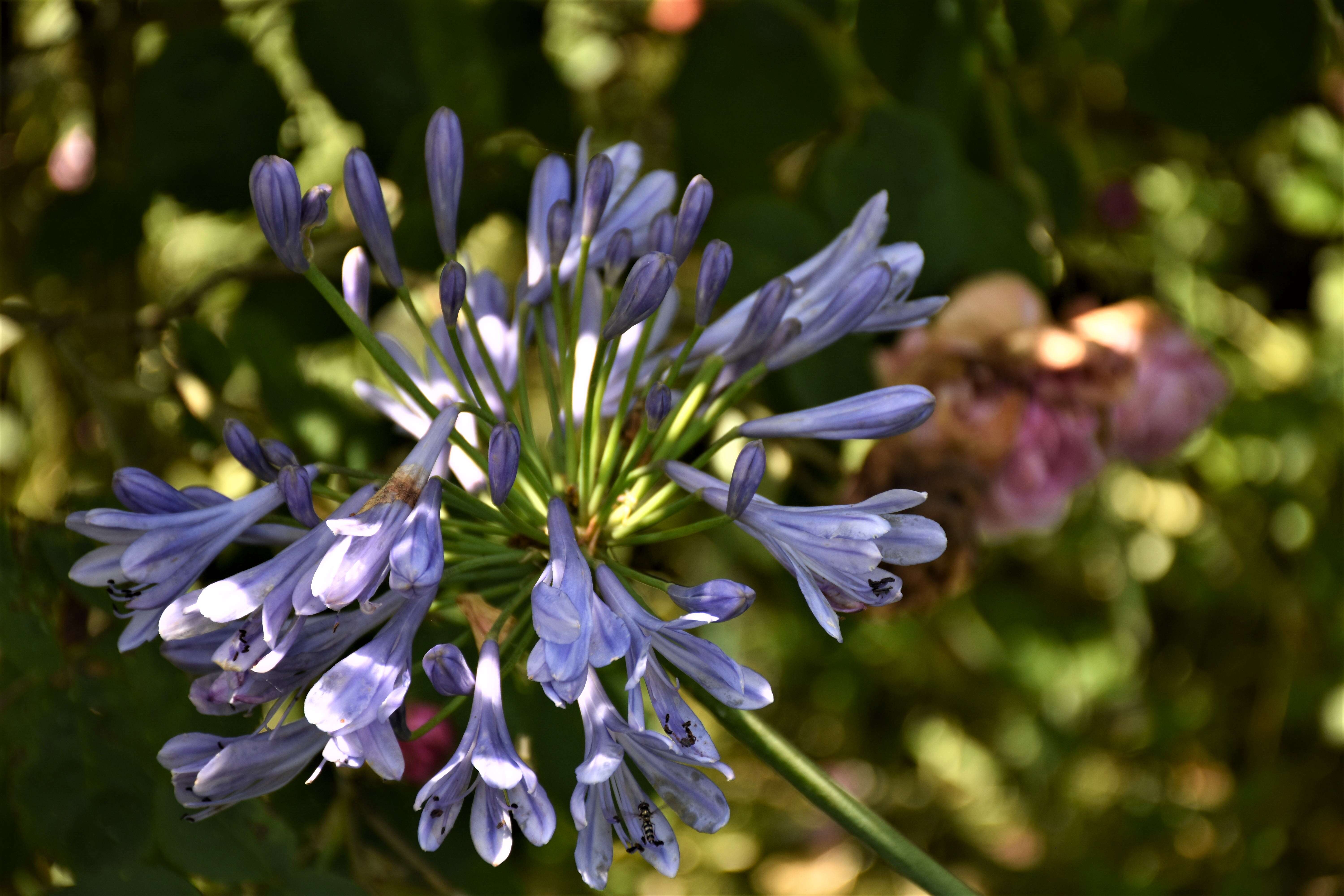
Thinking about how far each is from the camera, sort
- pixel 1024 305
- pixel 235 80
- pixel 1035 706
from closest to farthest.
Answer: pixel 1024 305
pixel 235 80
pixel 1035 706

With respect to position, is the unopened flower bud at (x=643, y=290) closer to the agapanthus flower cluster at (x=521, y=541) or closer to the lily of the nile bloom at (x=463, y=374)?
the agapanthus flower cluster at (x=521, y=541)

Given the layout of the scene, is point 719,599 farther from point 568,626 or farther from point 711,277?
point 711,277

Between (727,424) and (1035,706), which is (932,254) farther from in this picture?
(1035,706)

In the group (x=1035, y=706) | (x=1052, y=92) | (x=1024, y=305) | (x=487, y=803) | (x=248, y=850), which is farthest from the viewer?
(x=1035, y=706)

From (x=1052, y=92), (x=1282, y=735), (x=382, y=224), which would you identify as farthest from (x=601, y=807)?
(x=1282, y=735)

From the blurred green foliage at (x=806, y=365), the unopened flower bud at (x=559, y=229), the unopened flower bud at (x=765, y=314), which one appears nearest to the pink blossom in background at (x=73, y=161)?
the blurred green foliage at (x=806, y=365)

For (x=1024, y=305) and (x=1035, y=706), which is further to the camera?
(x=1035, y=706)

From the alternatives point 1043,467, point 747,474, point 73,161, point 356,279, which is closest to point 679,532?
point 747,474
